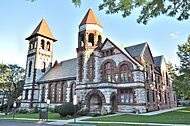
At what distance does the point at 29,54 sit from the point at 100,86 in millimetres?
25202

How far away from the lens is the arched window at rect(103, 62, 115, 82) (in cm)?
2933

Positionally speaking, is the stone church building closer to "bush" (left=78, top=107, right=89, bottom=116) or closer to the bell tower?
the bell tower

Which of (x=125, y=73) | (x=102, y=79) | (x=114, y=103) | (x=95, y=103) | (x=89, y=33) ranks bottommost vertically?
(x=114, y=103)

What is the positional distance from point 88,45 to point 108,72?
567cm

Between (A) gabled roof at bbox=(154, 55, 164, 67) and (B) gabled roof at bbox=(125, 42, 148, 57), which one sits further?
(A) gabled roof at bbox=(154, 55, 164, 67)

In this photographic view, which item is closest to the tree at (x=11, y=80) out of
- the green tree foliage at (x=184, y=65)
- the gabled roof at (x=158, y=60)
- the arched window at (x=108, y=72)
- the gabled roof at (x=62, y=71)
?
the gabled roof at (x=62, y=71)

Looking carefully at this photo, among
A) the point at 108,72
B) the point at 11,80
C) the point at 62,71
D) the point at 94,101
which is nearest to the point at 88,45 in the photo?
the point at 108,72

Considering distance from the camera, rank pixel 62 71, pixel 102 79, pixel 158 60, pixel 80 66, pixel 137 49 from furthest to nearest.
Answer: pixel 62 71
pixel 158 60
pixel 80 66
pixel 137 49
pixel 102 79

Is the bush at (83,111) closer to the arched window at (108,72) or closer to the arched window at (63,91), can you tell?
the arched window at (108,72)

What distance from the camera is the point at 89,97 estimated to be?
88.0ft

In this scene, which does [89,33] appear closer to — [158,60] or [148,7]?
[158,60]

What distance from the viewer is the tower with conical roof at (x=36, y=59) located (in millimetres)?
40112

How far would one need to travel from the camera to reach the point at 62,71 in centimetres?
3888

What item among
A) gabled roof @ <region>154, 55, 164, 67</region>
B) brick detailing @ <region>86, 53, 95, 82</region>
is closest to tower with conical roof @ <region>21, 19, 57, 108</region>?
brick detailing @ <region>86, 53, 95, 82</region>
